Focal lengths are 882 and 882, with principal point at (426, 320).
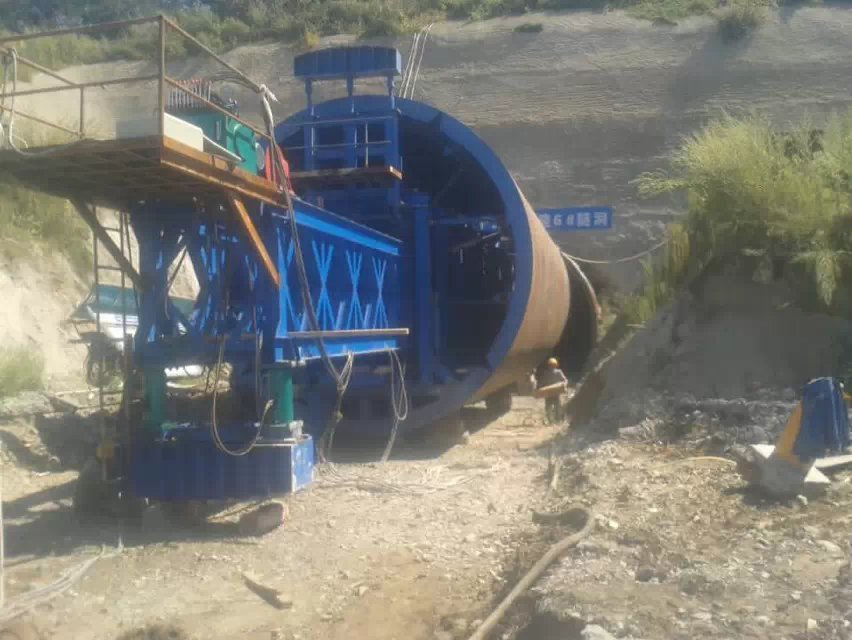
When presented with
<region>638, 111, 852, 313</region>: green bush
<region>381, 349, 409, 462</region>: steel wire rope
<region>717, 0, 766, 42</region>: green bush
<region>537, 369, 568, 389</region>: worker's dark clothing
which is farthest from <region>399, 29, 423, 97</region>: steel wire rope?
<region>381, 349, 409, 462</region>: steel wire rope

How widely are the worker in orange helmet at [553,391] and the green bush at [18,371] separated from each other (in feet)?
22.7

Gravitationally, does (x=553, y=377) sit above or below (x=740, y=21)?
below

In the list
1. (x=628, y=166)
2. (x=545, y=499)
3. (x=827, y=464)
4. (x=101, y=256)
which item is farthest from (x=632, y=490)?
(x=628, y=166)

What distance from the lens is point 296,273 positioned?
7.77 meters

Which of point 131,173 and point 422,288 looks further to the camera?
point 422,288

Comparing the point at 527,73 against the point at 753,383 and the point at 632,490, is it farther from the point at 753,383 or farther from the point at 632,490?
the point at 632,490

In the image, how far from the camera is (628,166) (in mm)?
23438

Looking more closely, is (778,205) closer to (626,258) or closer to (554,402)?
(554,402)

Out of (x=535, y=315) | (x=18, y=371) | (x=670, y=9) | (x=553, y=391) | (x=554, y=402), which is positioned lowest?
(x=554, y=402)

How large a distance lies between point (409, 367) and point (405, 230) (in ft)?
6.14

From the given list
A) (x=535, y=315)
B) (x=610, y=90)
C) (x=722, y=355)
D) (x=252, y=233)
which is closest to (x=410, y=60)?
(x=610, y=90)

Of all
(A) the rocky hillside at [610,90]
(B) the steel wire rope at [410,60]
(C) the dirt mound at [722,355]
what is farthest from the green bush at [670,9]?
(C) the dirt mound at [722,355]

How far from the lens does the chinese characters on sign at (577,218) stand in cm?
1945

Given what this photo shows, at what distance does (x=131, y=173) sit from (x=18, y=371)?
18.0ft
